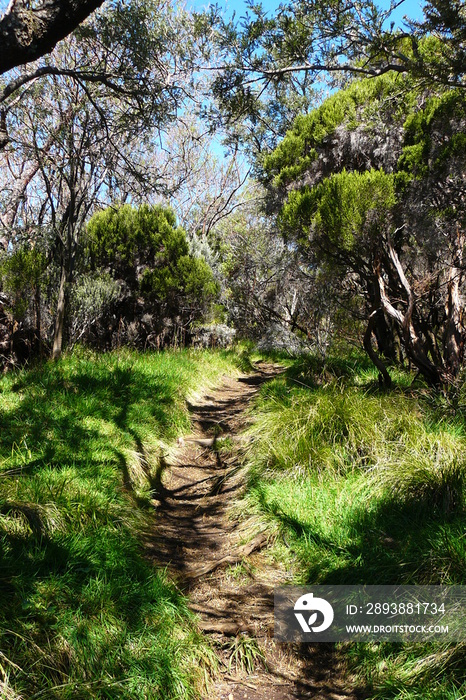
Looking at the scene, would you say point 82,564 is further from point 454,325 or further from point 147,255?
point 147,255

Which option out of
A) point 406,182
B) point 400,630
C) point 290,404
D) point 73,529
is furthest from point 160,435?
point 406,182

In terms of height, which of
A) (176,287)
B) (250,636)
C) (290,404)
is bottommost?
(250,636)

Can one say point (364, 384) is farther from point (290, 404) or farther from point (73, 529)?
point (73, 529)

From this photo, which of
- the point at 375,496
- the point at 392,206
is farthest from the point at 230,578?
the point at 392,206

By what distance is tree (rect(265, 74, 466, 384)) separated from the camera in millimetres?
5684

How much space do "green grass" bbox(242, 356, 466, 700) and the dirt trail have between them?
7.7 inches

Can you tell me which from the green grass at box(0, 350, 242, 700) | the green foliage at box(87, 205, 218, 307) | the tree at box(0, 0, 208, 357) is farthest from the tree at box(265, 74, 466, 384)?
the green foliage at box(87, 205, 218, 307)

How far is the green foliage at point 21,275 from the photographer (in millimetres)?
7555

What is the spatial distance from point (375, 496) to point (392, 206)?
3845mm

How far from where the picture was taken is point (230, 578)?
132 inches

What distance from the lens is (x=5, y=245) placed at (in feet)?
27.4

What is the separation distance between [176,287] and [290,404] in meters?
5.52

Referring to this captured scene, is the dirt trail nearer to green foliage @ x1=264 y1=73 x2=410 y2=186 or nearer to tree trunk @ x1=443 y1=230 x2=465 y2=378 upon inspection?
tree trunk @ x1=443 y1=230 x2=465 y2=378

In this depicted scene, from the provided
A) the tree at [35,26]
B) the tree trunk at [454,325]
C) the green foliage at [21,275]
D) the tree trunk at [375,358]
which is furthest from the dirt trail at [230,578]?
the green foliage at [21,275]
